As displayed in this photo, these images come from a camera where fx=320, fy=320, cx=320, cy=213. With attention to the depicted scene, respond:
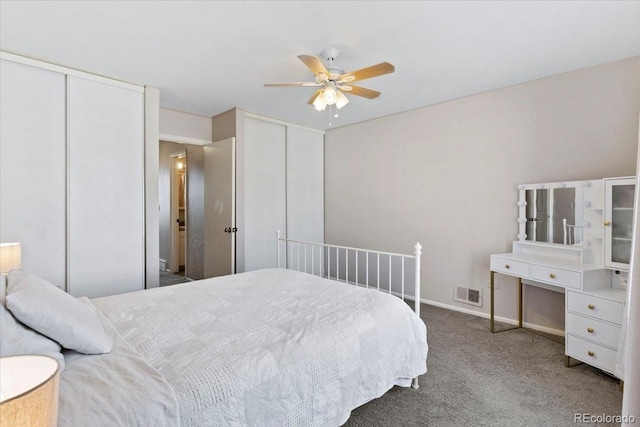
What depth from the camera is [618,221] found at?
2.44 meters

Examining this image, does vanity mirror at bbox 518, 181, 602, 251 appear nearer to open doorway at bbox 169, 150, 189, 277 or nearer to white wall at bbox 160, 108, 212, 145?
white wall at bbox 160, 108, 212, 145

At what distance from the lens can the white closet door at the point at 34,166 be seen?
2.56 metres

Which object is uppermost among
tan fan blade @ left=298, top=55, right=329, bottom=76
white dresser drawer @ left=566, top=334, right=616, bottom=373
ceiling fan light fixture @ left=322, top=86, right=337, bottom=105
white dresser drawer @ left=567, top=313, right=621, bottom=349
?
tan fan blade @ left=298, top=55, right=329, bottom=76

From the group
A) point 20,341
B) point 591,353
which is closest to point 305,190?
point 591,353

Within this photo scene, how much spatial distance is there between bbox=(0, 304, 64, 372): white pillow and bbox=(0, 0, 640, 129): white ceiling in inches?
73.8

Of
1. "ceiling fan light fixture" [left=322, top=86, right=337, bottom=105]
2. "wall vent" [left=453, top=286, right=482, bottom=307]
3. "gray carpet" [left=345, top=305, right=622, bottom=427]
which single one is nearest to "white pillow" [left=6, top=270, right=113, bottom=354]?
"gray carpet" [left=345, top=305, right=622, bottom=427]

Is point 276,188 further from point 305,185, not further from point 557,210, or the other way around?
point 557,210

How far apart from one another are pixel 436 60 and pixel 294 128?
2512 mm

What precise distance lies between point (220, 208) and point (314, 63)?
8.51 feet

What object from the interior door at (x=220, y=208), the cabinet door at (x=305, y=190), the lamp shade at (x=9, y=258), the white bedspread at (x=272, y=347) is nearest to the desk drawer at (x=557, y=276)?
the white bedspread at (x=272, y=347)

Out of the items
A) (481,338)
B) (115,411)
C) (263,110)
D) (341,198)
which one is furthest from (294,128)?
(115,411)

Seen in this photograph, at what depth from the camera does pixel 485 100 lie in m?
3.44

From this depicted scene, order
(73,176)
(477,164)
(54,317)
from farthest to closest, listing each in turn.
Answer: (477,164) < (73,176) < (54,317)

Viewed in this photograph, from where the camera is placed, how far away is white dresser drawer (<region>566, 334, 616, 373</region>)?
85.2 inches
